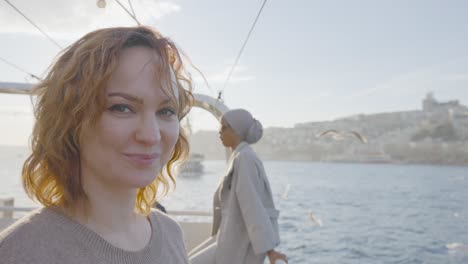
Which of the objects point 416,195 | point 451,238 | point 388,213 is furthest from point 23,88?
point 416,195

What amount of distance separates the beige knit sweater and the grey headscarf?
194cm

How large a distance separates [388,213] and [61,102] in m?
28.4

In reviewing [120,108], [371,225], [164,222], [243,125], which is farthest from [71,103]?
[371,225]

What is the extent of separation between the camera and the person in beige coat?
8.25ft

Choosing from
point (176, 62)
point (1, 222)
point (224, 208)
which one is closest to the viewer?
point (176, 62)

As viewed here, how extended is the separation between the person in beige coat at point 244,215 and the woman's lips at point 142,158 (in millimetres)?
1780

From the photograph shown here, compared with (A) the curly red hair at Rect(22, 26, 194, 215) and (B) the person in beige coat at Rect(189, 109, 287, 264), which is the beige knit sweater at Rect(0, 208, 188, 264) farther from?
(B) the person in beige coat at Rect(189, 109, 287, 264)

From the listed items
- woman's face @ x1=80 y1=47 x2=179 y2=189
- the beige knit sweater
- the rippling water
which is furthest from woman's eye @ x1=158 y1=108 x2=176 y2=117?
the rippling water

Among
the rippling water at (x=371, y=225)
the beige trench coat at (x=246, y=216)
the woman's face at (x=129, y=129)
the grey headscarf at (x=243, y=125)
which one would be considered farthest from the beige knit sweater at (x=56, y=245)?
the rippling water at (x=371, y=225)

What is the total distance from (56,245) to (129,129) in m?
0.25

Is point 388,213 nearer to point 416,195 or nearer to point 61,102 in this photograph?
point 416,195

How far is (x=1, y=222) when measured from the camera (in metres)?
3.64

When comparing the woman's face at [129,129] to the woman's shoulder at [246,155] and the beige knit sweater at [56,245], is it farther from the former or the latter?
the woman's shoulder at [246,155]

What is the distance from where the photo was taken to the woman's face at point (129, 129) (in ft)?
2.49
